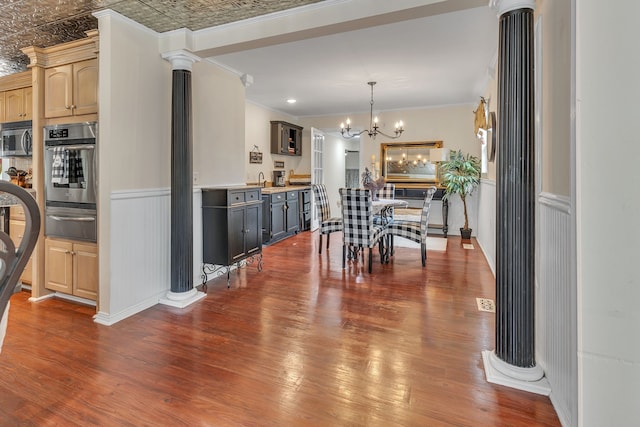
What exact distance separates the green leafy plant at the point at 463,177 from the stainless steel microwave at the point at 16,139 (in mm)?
5597

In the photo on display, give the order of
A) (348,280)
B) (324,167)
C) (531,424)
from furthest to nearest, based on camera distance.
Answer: (324,167) < (348,280) < (531,424)

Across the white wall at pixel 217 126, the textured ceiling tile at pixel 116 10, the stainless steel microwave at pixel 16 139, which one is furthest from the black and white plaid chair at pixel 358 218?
the stainless steel microwave at pixel 16 139

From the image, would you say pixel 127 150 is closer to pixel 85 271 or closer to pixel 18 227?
pixel 85 271

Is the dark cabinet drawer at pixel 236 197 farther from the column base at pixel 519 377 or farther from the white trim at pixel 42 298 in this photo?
the column base at pixel 519 377

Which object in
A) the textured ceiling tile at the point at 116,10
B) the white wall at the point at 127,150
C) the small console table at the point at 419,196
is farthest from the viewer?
the small console table at the point at 419,196

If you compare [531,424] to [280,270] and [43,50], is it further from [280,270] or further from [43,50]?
[43,50]

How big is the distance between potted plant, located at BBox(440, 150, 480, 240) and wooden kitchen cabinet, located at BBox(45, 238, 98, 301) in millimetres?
5134

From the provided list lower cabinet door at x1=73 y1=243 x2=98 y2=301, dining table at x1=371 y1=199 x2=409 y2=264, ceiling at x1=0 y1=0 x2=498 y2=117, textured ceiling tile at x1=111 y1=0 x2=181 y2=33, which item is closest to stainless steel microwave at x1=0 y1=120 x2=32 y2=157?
ceiling at x1=0 y1=0 x2=498 y2=117

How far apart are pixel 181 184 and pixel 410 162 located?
192 inches

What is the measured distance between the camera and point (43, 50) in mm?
2945

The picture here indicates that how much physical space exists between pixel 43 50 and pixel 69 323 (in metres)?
2.33

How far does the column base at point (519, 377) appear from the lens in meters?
1.82

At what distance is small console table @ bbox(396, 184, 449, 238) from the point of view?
248 inches

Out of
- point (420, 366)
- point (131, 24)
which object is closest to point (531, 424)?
point (420, 366)
